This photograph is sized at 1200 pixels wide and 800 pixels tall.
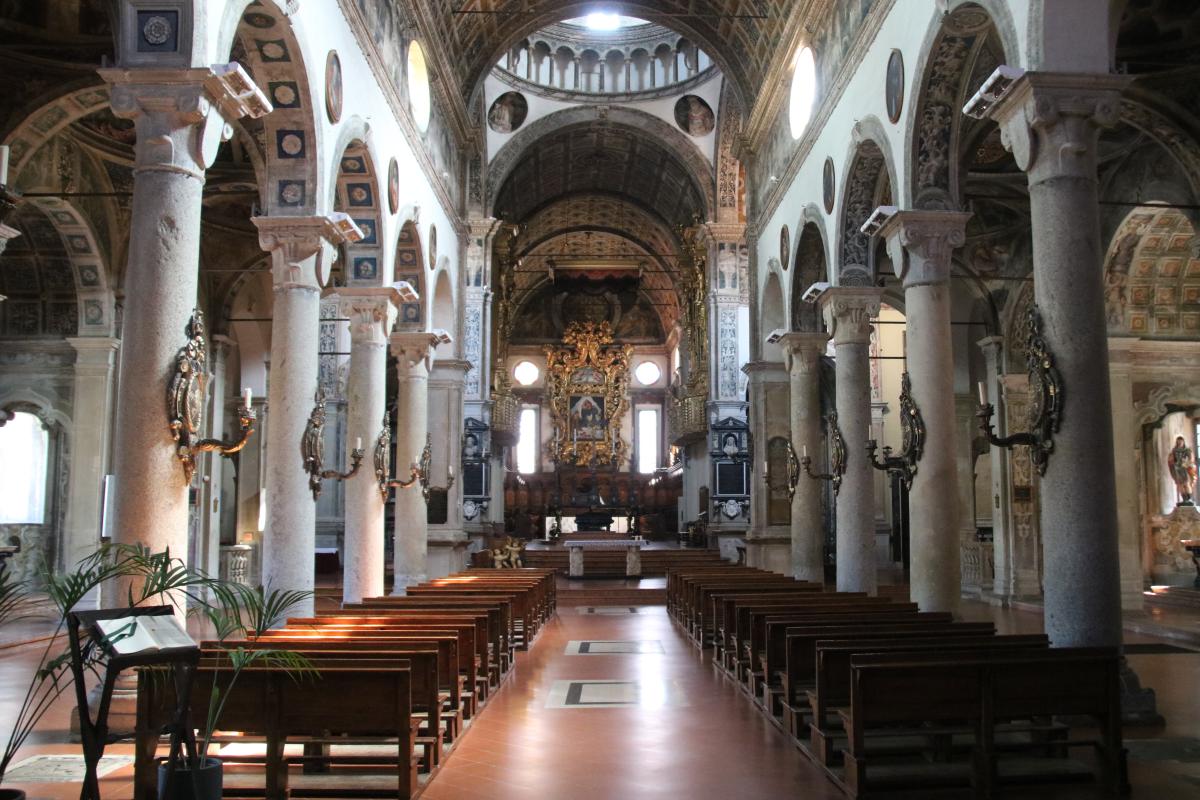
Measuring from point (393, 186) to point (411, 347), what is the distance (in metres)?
3.43

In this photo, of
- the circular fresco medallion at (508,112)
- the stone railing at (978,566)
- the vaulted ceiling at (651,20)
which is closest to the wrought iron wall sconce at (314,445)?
the vaulted ceiling at (651,20)

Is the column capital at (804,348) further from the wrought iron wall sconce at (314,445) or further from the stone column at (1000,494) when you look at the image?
the wrought iron wall sconce at (314,445)

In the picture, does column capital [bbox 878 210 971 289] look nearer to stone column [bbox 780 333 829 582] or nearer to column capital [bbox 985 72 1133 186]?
column capital [bbox 985 72 1133 186]

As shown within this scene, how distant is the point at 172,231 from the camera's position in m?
8.57

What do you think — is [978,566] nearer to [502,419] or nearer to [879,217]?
[879,217]

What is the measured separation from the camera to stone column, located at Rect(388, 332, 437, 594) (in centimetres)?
1903

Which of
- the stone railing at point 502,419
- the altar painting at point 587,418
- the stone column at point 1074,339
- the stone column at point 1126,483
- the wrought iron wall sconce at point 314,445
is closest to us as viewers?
the stone column at point 1074,339

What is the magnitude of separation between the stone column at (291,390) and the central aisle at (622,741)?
2.92 metres

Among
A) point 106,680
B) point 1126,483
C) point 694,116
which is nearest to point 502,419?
point 694,116

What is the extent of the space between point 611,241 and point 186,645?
41421mm

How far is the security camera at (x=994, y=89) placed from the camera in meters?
8.76

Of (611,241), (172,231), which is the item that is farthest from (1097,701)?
(611,241)

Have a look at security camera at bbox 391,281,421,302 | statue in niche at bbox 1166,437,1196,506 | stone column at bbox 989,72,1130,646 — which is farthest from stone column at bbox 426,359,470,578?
stone column at bbox 989,72,1130,646

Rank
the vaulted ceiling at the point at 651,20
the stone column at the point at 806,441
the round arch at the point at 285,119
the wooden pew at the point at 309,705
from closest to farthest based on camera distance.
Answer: the wooden pew at the point at 309,705, the round arch at the point at 285,119, the stone column at the point at 806,441, the vaulted ceiling at the point at 651,20
